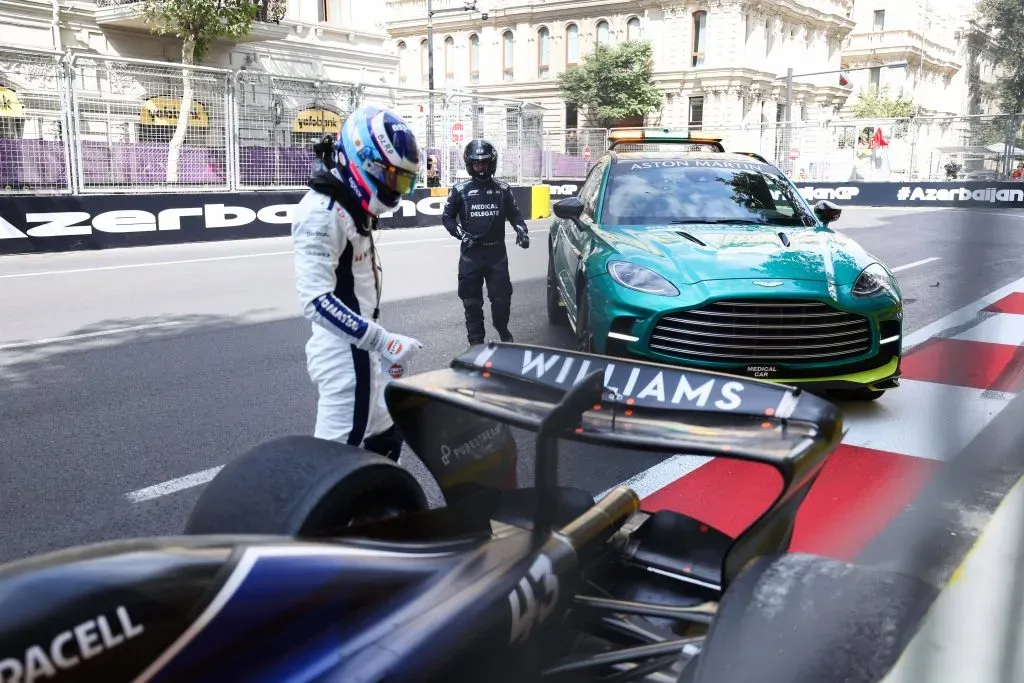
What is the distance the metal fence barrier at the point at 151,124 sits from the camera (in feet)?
45.1

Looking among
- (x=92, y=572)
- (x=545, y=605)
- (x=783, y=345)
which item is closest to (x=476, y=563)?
(x=545, y=605)

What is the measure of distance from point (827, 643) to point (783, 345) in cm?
360

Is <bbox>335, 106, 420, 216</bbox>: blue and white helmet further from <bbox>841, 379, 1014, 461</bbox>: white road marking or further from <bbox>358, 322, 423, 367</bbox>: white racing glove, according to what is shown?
<bbox>841, 379, 1014, 461</bbox>: white road marking

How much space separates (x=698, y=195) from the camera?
6.67 m

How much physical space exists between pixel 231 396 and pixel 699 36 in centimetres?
4691

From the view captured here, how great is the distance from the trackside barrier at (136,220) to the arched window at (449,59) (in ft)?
56.1

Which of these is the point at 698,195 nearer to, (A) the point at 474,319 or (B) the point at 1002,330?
(A) the point at 474,319

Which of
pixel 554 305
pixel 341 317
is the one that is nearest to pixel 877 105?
pixel 554 305

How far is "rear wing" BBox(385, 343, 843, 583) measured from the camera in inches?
84.4

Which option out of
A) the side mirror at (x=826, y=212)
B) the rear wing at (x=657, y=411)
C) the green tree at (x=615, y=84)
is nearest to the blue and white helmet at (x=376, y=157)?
the rear wing at (x=657, y=411)

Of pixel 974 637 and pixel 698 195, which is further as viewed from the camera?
pixel 698 195

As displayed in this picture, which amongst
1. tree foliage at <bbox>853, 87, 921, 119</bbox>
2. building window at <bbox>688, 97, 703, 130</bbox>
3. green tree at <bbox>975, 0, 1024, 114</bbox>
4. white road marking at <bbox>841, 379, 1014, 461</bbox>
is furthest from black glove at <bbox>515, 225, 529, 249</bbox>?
tree foliage at <bbox>853, 87, 921, 119</bbox>

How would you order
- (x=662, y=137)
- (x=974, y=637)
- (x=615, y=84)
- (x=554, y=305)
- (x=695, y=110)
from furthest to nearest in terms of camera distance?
(x=695, y=110) → (x=615, y=84) → (x=554, y=305) → (x=662, y=137) → (x=974, y=637)

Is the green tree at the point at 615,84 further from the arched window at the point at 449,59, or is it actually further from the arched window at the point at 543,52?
the arched window at the point at 543,52
